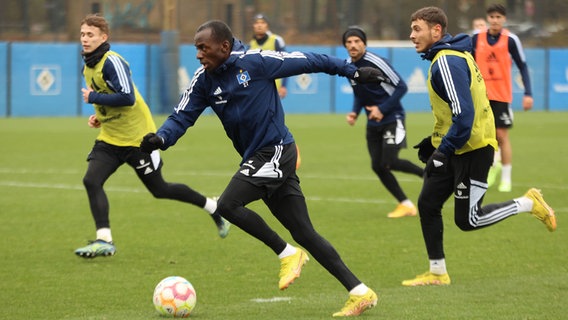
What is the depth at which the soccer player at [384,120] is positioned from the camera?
12.0 meters

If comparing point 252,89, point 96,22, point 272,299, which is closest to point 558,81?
point 96,22

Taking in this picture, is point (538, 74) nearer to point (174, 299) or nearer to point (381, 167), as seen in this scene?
point (381, 167)

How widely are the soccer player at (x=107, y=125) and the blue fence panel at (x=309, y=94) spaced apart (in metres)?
22.2

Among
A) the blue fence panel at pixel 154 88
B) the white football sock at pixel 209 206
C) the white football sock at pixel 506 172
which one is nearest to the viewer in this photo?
the white football sock at pixel 209 206

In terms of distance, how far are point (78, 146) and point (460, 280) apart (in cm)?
1440

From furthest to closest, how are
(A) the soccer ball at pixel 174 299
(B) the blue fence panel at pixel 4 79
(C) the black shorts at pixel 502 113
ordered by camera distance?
(B) the blue fence panel at pixel 4 79
(C) the black shorts at pixel 502 113
(A) the soccer ball at pixel 174 299

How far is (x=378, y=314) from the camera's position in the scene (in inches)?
286

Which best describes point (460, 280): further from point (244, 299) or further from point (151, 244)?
point (151, 244)

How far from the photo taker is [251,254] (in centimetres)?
1026

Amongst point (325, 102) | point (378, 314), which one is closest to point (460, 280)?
point (378, 314)

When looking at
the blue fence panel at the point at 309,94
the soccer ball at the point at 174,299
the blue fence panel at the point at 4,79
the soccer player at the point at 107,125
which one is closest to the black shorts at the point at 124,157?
the soccer player at the point at 107,125

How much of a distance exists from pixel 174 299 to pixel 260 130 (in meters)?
1.27

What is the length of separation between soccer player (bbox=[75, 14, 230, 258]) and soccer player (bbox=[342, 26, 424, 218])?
281 centimetres

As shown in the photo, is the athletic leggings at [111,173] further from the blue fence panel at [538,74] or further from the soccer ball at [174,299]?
the blue fence panel at [538,74]
